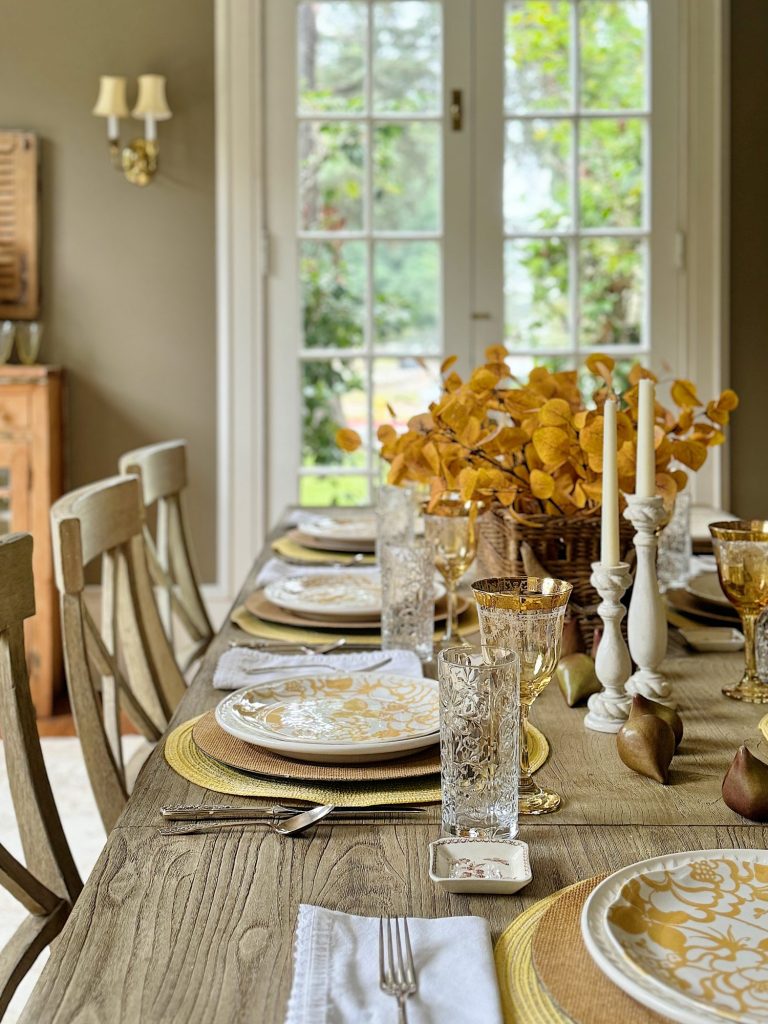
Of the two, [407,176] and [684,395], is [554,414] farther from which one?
[407,176]

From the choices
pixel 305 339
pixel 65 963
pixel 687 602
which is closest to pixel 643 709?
pixel 65 963

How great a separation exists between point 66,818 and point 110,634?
122 centimetres

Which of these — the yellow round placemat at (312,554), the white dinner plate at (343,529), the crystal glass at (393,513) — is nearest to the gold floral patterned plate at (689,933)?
the crystal glass at (393,513)

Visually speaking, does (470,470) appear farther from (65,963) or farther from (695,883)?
(65,963)

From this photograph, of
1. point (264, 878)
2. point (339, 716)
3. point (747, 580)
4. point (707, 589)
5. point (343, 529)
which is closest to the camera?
point (264, 878)

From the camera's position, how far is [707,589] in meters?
1.82

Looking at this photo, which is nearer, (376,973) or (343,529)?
(376,973)

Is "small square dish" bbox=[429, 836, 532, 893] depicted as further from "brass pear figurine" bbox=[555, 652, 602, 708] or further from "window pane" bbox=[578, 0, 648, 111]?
"window pane" bbox=[578, 0, 648, 111]

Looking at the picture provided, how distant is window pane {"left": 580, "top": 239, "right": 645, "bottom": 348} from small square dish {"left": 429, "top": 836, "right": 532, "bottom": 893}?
3.26 m

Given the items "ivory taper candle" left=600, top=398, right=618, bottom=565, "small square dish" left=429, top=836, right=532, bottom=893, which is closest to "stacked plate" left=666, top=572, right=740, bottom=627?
"ivory taper candle" left=600, top=398, right=618, bottom=565

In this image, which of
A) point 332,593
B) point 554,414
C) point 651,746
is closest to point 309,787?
point 651,746

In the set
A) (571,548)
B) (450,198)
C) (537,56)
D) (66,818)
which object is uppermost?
(537,56)

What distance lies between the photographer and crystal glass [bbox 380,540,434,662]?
1.48m

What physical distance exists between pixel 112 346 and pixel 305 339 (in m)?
0.65
